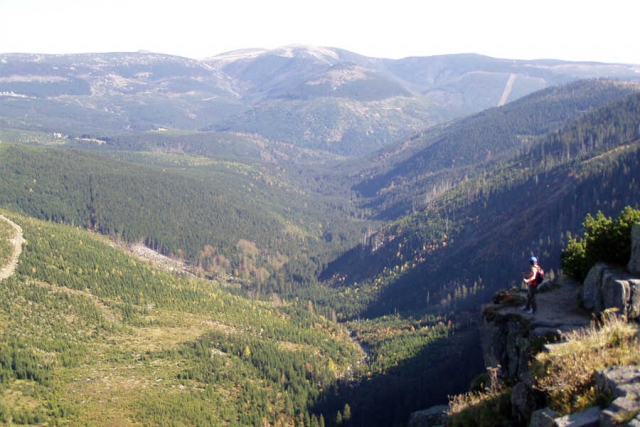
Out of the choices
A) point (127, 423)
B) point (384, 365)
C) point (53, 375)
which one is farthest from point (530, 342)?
point (384, 365)

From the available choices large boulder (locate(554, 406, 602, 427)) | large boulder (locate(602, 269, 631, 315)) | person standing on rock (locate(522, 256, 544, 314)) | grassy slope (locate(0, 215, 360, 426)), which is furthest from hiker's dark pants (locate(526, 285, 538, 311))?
grassy slope (locate(0, 215, 360, 426))

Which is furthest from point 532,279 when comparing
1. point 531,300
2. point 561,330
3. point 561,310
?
point 561,310

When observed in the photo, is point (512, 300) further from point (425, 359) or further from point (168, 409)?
point (425, 359)

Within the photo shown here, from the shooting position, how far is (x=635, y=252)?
39.0 metres

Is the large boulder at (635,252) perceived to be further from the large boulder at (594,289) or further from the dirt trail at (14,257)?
the dirt trail at (14,257)

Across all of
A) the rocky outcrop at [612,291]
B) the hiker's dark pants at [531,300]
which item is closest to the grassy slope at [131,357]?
the hiker's dark pants at [531,300]

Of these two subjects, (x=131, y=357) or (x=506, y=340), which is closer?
(x=506, y=340)

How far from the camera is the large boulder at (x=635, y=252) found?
126 ft

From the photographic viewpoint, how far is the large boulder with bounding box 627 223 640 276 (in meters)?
38.4

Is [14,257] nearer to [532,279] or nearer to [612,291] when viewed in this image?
[532,279]

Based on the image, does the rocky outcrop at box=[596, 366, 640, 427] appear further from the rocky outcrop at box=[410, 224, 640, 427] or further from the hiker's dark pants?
the hiker's dark pants

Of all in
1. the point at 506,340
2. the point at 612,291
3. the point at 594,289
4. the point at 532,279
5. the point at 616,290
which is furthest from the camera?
the point at 506,340

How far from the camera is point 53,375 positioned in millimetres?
130875

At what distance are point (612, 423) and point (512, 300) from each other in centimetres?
3052
